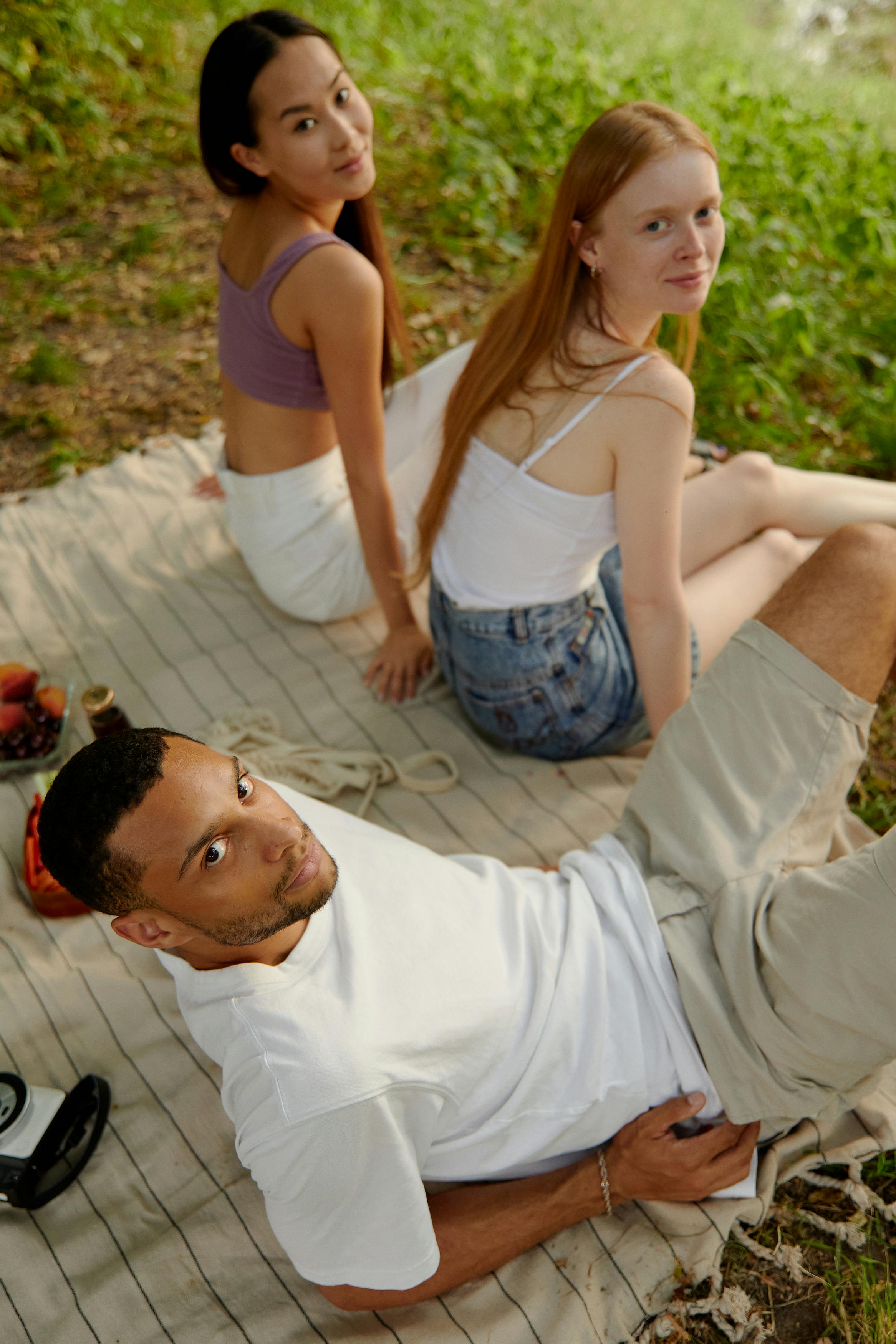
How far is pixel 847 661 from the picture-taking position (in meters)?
2.05

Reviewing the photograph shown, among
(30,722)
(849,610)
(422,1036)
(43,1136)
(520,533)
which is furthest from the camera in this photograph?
(30,722)

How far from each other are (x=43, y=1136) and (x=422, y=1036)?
0.86 metres

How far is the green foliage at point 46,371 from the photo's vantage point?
14.5ft

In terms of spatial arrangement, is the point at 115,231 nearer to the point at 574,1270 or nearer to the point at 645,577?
the point at 645,577

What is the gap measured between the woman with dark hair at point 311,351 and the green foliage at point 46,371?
175cm

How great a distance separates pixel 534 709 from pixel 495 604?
0.31 meters

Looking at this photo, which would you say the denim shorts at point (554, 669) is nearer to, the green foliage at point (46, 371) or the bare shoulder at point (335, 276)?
the bare shoulder at point (335, 276)

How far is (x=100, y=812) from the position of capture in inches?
59.2

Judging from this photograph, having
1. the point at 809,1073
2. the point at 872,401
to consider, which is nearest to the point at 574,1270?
the point at 809,1073

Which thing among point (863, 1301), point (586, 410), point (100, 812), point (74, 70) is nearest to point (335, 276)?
point (586, 410)

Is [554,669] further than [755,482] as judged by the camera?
No

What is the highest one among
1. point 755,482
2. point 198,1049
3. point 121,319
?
point 755,482

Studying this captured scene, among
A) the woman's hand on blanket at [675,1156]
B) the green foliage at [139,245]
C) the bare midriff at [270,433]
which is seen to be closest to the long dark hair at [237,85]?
the bare midriff at [270,433]

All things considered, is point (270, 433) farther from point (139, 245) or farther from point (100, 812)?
point (139, 245)
